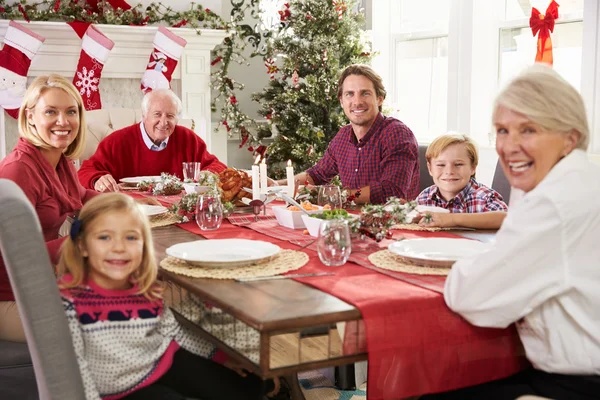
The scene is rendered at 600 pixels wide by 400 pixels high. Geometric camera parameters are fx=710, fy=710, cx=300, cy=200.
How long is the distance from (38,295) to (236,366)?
51 centimetres

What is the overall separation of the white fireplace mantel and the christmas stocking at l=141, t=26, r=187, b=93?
128mm

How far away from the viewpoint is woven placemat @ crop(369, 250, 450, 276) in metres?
1.62

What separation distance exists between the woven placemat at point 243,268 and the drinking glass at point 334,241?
2.7 inches

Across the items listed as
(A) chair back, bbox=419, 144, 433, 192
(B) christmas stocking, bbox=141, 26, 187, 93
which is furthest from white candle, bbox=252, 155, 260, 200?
(B) christmas stocking, bbox=141, 26, 187, 93

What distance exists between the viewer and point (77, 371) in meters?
1.50

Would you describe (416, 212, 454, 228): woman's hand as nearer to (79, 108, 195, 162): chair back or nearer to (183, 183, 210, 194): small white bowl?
(183, 183, 210, 194): small white bowl

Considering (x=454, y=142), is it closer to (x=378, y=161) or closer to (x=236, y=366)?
(x=378, y=161)

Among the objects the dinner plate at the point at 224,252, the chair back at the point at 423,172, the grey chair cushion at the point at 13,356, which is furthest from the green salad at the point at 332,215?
the chair back at the point at 423,172

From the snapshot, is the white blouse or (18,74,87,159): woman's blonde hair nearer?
the white blouse

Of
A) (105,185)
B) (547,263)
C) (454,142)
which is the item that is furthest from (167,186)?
(547,263)

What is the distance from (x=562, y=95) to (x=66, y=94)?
1668 millimetres

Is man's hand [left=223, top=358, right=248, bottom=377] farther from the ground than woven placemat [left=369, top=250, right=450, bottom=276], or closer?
closer

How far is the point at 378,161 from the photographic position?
3.21 meters

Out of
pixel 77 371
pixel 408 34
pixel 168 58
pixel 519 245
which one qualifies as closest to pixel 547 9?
pixel 408 34
